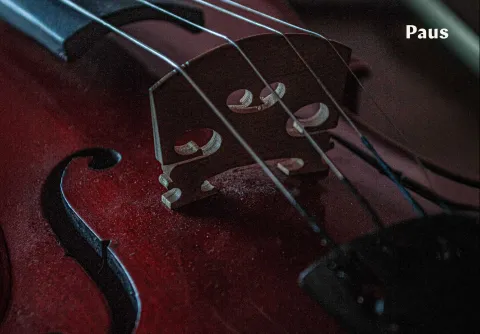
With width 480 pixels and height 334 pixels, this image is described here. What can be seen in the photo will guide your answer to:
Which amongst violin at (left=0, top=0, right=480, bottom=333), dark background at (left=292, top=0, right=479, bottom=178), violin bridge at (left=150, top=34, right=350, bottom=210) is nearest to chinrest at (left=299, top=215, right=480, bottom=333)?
violin at (left=0, top=0, right=480, bottom=333)

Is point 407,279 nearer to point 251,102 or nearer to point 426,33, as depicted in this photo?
point 251,102

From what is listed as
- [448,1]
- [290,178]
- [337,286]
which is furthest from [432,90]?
[337,286]

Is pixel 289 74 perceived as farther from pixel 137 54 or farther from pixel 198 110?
pixel 137 54

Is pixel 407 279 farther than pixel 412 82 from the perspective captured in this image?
No

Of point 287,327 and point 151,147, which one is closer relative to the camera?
point 287,327

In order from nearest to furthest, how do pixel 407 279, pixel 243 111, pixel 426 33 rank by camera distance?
1. pixel 407 279
2. pixel 243 111
3. pixel 426 33

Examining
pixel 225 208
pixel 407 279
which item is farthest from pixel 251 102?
pixel 407 279

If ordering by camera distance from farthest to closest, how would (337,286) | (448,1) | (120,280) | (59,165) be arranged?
(448,1)
(59,165)
(120,280)
(337,286)

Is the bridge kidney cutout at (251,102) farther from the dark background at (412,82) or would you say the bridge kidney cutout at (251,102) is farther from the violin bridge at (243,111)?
the dark background at (412,82)
